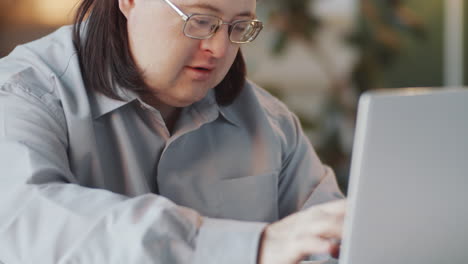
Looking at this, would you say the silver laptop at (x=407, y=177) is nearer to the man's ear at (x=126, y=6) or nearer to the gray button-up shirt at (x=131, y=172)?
the gray button-up shirt at (x=131, y=172)

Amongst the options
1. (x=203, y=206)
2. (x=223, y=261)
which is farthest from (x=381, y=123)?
(x=203, y=206)

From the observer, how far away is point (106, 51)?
1.17 m

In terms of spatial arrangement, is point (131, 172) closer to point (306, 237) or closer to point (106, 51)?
point (106, 51)

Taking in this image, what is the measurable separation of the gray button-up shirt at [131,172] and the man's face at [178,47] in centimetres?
7

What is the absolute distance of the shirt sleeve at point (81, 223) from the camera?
2.34ft

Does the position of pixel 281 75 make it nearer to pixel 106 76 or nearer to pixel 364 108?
pixel 106 76

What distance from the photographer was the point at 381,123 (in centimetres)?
60

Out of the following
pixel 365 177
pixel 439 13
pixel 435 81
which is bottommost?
pixel 435 81

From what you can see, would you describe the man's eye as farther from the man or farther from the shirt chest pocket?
the shirt chest pocket

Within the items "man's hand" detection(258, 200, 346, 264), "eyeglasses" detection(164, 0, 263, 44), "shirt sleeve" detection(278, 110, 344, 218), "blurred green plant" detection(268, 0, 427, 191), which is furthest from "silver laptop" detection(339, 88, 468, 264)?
"blurred green plant" detection(268, 0, 427, 191)

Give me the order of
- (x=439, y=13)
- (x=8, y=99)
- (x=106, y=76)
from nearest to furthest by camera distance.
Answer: (x=8, y=99) < (x=106, y=76) < (x=439, y=13)

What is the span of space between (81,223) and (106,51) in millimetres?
477

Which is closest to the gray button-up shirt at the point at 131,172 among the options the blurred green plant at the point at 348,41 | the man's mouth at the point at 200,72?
the man's mouth at the point at 200,72

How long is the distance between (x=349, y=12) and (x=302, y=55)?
422 mm
